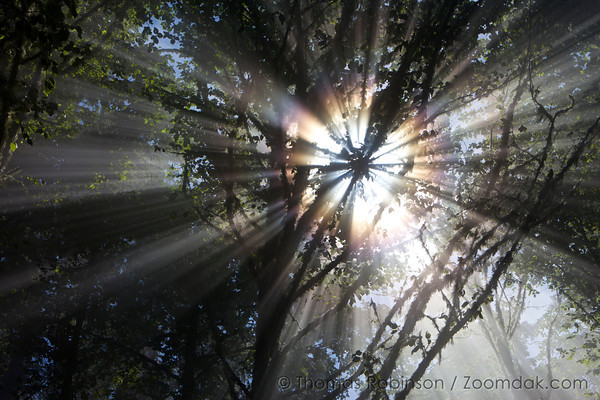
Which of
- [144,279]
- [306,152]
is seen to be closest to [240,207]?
[306,152]

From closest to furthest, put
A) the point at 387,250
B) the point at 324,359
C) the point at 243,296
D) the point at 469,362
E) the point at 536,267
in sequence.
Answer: the point at 387,250 < the point at 243,296 < the point at 536,267 < the point at 324,359 < the point at 469,362

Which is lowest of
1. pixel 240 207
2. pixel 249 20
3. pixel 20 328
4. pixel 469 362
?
pixel 20 328

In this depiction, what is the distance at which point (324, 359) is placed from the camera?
16891 mm

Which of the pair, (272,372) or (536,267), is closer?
(272,372)

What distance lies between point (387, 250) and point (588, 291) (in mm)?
10854

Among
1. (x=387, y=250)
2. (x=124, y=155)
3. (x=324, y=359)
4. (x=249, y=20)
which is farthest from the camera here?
(x=124, y=155)

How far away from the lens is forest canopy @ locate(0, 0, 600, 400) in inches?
205

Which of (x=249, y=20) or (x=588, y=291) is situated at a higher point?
(x=588, y=291)

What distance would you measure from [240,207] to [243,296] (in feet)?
28.4

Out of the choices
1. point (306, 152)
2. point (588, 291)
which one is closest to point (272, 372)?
point (306, 152)

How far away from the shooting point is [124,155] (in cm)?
1805

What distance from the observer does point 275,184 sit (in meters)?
7.20

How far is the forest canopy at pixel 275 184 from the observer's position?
17.0 feet

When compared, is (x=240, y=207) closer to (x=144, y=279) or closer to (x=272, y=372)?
(x=272, y=372)
